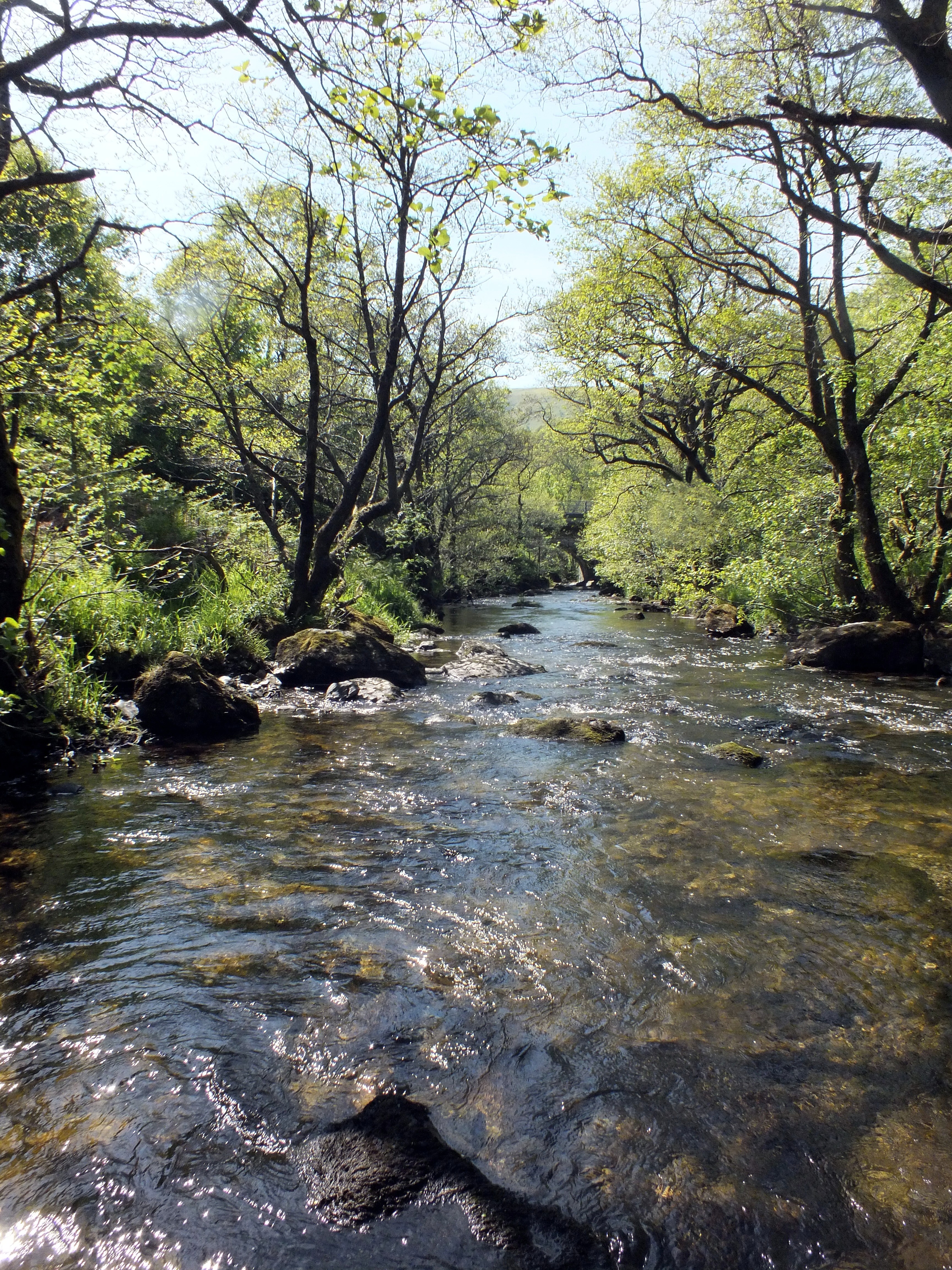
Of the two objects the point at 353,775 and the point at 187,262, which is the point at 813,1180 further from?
the point at 187,262

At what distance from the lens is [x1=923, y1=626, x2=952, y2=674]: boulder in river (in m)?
12.8

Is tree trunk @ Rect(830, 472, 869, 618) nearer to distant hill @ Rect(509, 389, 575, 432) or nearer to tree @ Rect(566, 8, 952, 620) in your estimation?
tree @ Rect(566, 8, 952, 620)

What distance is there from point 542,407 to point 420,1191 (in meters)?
34.4

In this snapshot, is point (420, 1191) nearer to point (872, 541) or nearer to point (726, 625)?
point (872, 541)

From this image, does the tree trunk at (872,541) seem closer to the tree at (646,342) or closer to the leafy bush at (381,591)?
the tree at (646,342)

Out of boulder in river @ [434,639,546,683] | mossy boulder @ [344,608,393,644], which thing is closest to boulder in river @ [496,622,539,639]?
mossy boulder @ [344,608,393,644]

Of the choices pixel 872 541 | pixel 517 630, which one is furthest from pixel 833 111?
pixel 517 630

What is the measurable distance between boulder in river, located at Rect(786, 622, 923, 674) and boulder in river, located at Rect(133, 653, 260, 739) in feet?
35.7

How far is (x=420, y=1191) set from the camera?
2.61 meters

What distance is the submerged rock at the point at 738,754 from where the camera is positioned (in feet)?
26.2

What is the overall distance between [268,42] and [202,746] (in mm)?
6836

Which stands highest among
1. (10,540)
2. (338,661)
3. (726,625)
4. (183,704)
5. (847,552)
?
(10,540)

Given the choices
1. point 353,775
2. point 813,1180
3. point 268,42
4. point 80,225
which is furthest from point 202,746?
point 80,225

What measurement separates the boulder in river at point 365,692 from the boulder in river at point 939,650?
9.70 meters
